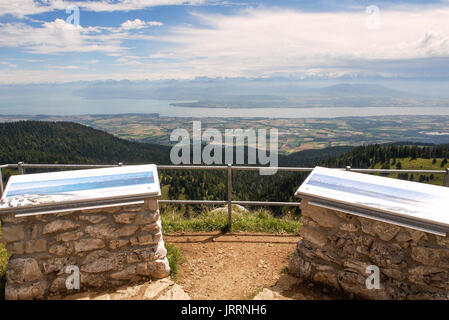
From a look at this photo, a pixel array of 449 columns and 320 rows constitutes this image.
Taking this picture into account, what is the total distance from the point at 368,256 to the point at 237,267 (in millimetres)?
1860

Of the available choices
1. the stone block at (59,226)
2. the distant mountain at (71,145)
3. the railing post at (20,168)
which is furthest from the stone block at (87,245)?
the distant mountain at (71,145)

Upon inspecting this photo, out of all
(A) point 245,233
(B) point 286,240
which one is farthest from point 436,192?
(A) point 245,233

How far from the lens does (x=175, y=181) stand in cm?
2864

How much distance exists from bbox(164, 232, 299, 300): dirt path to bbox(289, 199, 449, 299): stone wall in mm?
682

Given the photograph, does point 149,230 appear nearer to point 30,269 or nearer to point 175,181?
point 30,269

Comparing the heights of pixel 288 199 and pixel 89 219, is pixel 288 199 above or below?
below

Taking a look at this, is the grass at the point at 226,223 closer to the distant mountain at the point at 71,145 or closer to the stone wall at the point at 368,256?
the stone wall at the point at 368,256

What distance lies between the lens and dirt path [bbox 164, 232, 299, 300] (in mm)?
3736

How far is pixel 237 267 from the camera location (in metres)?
4.33

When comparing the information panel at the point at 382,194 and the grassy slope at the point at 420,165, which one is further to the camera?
the grassy slope at the point at 420,165

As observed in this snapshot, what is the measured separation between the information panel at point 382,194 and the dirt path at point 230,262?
1.40 metres

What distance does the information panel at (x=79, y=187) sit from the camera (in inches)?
130

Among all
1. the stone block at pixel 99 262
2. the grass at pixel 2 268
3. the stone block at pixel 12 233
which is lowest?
the grass at pixel 2 268

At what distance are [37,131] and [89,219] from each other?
54936 mm
